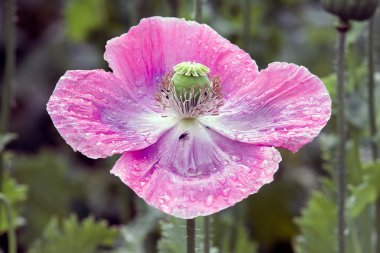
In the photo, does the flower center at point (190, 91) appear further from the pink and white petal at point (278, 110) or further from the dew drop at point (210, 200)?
the dew drop at point (210, 200)

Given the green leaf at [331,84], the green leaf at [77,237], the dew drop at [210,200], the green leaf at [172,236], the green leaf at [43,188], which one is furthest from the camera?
the green leaf at [43,188]

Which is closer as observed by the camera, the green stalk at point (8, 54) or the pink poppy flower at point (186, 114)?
the pink poppy flower at point (186, 114)

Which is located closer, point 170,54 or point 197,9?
point 170,54

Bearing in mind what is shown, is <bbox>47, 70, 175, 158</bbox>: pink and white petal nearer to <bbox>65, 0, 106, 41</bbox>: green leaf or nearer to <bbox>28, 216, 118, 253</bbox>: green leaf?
<bbox>28, 216, 118, 253</bbox>: green leaf

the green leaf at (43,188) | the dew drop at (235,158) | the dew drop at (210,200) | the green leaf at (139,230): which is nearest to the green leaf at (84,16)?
the green leaf at (43,188)

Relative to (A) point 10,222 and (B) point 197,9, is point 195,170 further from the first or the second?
(A) point 10,222

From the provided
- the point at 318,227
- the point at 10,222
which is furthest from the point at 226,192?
the point at 318,227
